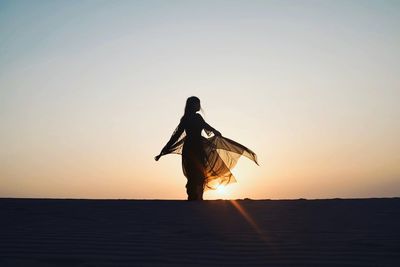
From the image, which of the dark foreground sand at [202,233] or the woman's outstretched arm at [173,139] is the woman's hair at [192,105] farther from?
the dark foreground sand at [202,233]

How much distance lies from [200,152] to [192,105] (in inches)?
38.8

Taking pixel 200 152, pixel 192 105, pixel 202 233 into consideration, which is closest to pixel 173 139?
pixel 200 152

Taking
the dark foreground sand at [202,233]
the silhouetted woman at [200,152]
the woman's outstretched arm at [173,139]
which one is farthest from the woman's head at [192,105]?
the dark foreground sand at [202,233]

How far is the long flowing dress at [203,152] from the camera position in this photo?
37.4ft

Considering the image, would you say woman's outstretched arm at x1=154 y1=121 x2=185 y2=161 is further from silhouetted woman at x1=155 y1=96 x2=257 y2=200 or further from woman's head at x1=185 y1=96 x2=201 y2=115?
woman's head at x1=185 y1=96 x2=201 y2=115

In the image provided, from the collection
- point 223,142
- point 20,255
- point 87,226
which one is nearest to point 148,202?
point 87,226

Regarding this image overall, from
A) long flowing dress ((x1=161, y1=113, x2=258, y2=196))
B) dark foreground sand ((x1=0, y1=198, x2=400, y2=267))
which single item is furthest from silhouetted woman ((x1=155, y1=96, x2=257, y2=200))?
dark foreground sand ((x1=0, y1=198, x2=400, y2=267))

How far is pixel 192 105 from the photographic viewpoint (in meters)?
11.2

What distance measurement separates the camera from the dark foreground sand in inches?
193

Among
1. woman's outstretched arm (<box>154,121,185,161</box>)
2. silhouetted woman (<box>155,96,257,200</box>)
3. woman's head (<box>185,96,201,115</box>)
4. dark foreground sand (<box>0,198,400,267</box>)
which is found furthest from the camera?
woman's outstretched arm (<box>154,121,185,161</box>)

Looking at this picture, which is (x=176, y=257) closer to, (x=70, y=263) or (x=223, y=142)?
(x=70, y=263)

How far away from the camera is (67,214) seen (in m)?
7.79

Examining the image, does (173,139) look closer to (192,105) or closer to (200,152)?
(200,152)

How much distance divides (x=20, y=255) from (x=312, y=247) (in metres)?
2.52
